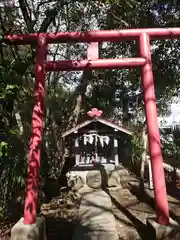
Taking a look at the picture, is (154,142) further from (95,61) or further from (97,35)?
(97,35)

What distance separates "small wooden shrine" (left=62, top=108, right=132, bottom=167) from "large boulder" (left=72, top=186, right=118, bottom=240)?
346 cm

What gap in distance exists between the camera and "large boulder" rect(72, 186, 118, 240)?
483 centimetres

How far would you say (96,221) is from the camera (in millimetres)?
5605

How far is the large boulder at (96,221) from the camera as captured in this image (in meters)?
4.83

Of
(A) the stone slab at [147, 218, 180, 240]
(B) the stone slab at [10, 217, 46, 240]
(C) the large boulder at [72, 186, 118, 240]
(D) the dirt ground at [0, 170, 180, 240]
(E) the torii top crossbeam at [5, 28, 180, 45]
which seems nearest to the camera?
(B) the stone slab at [10, 217, 46, 240]

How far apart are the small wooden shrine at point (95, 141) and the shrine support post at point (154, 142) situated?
638cm

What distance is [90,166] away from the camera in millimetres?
10938

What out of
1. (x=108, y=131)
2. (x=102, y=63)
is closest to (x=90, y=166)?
(x=108, y=131)

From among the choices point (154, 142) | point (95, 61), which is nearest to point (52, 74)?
point (95, 61)

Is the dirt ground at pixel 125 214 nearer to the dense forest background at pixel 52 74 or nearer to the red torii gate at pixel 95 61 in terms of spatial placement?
the dense forest background at pixel 52 74

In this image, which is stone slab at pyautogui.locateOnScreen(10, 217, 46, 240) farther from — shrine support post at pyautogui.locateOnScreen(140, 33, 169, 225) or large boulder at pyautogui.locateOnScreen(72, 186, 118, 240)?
shrine support post at pyautogui.locateOnScreen(140, 33, 169, 225)

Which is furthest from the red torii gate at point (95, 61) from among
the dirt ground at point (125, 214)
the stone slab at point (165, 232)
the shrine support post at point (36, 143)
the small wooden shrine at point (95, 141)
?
the small wooden shrine at point (95, 141)

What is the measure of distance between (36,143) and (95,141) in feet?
23.9

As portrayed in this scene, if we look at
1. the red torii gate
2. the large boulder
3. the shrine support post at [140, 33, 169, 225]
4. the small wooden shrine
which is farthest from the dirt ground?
the red torii gate
